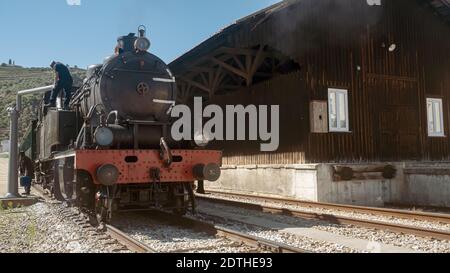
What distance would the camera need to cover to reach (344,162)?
11.6 metres

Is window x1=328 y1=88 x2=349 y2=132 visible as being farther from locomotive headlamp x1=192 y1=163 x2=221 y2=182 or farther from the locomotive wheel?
the locomotive wheel

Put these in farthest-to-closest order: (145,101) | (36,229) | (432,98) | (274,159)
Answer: (432,98) < (274,159) < (145,101) < (36,229)

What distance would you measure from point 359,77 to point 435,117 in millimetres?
3460

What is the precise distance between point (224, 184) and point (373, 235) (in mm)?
9302

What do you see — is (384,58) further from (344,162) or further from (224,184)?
(224,184)

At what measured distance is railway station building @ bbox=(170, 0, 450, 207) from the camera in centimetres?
1131

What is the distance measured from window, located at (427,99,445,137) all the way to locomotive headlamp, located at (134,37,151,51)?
993 centimetres

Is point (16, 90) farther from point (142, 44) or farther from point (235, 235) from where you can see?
point (235, 235)

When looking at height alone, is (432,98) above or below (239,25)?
below

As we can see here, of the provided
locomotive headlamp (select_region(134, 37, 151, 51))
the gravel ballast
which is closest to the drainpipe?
the gravel ballast

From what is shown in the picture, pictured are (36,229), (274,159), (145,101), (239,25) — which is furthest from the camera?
(274,159)

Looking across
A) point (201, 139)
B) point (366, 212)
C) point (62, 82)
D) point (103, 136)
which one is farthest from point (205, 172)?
point (62, 82)

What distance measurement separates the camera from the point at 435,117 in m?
13.6
